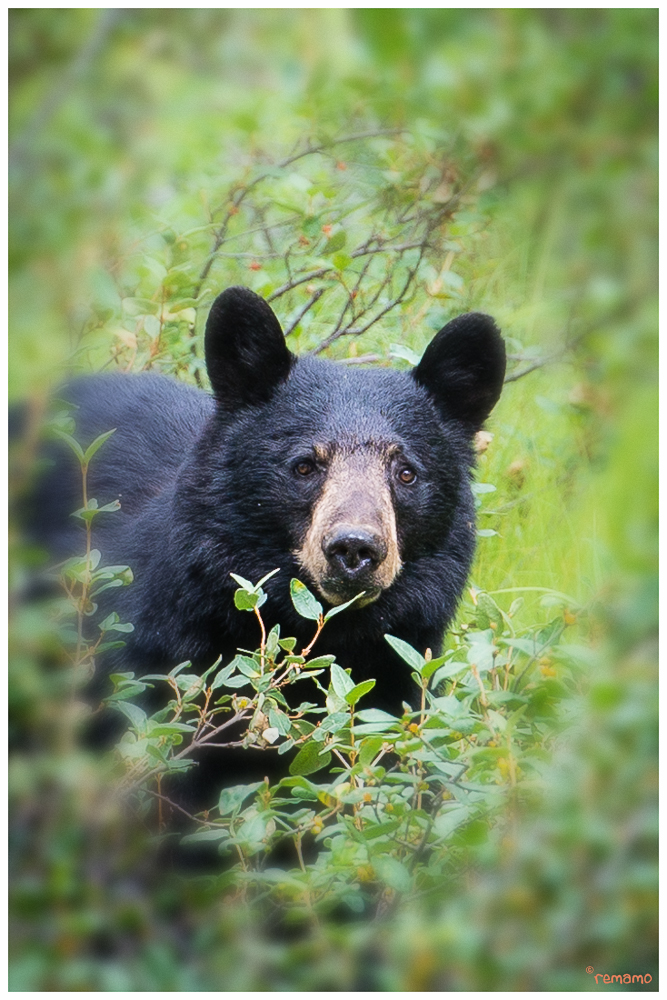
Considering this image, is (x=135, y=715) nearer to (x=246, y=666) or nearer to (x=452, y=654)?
(x=246, y=666)

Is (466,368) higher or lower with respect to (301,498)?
higher

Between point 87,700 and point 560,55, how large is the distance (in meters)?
2.68

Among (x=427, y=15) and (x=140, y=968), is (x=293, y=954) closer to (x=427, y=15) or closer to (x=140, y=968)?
(x=140, y=968)

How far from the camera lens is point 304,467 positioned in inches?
167

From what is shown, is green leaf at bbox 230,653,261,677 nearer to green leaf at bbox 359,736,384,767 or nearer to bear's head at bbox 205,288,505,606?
green leaf at bbox 359,736,384,767

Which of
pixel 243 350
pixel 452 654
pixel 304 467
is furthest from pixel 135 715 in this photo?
pixel 243 350

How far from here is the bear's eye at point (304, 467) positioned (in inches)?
167

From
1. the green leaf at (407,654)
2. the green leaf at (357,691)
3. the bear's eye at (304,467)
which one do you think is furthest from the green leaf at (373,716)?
the bear's eye at (304,467)

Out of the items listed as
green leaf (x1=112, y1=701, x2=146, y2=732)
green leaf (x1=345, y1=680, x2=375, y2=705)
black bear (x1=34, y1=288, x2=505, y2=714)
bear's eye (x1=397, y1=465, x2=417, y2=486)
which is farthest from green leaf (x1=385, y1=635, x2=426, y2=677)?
bear's eye (x1=397, y1=465, x2=417, y2=486)

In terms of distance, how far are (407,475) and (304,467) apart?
0.40 meters

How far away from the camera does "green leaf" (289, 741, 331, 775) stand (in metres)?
3.67

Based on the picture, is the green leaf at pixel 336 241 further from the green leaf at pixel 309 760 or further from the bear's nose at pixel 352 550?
the green leaf at pixel 309 760

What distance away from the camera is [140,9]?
9.73 feet

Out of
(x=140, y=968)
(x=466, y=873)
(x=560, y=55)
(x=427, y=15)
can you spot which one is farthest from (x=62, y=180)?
(x=466, y=873)
